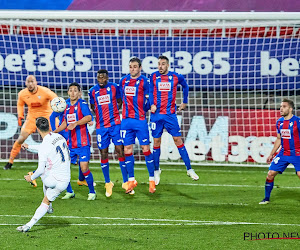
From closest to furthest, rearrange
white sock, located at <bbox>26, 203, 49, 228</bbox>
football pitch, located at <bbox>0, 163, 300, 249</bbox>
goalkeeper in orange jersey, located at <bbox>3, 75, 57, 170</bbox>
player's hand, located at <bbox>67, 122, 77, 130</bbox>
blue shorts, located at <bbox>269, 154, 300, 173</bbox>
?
1. football pitch, located at <bbox>0, 163, 300, 249</bbox>
2. white sock, located at <bbox>26, 203, 49, 228</bbox>
3. blue shorts, located at <bbox>269, 154, 300, 173</bbox>
4. player's hand, located at <bbox>67, 122, 77, 130</bbox>
5. goalkeeper in orange jersey, located at <bbox>3, 75, 57, 170</bbox>

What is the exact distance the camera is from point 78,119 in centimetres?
873

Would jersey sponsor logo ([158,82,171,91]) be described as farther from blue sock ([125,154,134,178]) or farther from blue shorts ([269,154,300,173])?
blue shorts ([269,154,300,173])

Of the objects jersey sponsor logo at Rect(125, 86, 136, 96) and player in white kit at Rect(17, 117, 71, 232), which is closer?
player in white kit at Rect(17, 117, 71, 232)

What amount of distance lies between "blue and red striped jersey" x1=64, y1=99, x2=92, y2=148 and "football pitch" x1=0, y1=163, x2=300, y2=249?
91 cm

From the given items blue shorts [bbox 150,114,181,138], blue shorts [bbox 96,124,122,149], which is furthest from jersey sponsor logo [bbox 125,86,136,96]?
blue shorts [bbox 150,114,181,138]

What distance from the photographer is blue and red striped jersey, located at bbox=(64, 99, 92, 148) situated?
862 centimetres

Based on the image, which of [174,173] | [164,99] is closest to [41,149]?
[164,99]

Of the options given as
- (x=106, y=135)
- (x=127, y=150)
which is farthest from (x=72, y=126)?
(x=127, y=150)

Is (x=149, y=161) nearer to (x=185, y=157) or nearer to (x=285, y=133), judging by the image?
(x=185, y=157)

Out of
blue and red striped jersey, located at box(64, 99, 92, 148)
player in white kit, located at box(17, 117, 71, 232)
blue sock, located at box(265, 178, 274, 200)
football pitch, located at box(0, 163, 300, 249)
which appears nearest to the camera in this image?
football pitch, located at box(0, 163, 300, 249)

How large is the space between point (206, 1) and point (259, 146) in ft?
12.1

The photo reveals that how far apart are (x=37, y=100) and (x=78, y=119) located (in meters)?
2.88

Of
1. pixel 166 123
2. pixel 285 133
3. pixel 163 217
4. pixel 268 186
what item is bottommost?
pixel 163 217

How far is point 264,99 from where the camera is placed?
12.9 m
